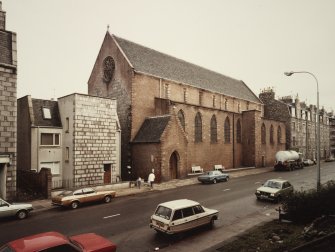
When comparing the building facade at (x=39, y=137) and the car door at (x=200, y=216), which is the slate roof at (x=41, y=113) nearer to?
the building facade at (x=39, y=137)

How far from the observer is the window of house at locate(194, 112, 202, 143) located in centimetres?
3891

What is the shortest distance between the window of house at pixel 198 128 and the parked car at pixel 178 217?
24771mm

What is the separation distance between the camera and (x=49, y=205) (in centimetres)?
2033

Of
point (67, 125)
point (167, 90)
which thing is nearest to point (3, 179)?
point (67, 125)

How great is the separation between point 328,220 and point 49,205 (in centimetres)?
1756

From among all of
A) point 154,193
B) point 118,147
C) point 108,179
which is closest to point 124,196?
point 154,193

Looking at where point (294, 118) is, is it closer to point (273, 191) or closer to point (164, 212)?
point (273, 191)

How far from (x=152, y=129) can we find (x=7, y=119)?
15.2 metres

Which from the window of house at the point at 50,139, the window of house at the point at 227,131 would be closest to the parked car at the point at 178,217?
the window of house at the point at 50,139

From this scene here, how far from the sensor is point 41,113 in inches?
1121

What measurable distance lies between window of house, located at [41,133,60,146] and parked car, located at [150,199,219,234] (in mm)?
18029

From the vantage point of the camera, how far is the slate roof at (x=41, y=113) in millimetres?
27828

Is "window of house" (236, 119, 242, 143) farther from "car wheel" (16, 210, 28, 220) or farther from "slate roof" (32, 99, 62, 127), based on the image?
"car wheel" (16, 210, 28, 220)

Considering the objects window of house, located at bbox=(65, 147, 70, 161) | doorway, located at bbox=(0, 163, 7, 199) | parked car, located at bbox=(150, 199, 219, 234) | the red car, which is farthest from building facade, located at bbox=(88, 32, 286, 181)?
the red car
